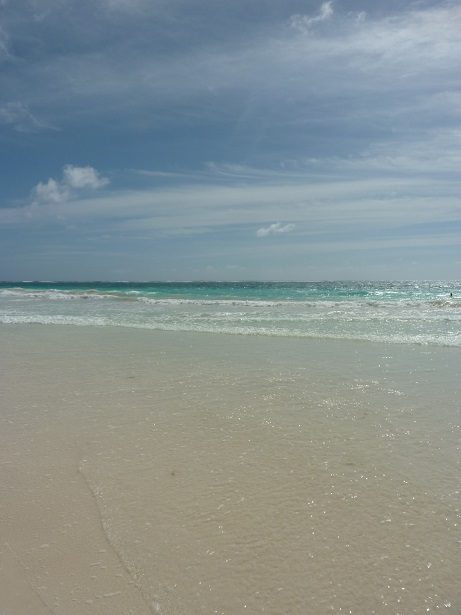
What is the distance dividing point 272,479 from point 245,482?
252mm

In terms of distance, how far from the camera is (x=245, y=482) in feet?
12.8

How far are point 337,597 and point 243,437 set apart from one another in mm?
2394

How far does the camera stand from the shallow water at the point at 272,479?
272cm

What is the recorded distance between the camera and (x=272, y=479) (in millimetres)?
3967

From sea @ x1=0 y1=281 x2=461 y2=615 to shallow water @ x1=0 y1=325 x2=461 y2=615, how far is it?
0.05 ft

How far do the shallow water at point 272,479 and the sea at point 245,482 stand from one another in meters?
0.02

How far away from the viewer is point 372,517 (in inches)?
132

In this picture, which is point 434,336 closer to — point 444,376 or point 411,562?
point 444,376

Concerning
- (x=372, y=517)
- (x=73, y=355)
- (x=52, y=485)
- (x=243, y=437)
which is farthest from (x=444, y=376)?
(x=73, y=355)

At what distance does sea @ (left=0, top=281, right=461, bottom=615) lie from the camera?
2.70 m

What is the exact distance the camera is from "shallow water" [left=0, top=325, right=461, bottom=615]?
2723mm

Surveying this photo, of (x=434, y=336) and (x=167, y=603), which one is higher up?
(x=434, y=336)

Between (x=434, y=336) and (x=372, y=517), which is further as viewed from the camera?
(x=434, y=336)

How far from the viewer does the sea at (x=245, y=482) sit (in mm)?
2701
